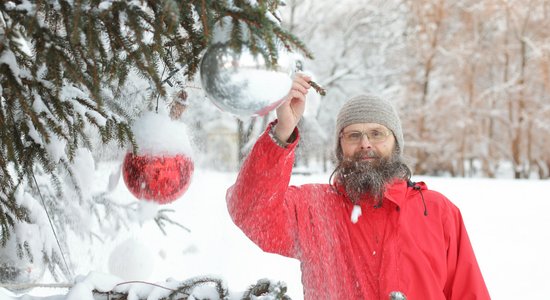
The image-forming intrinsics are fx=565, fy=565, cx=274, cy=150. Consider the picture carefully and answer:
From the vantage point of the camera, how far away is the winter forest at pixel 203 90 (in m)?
1.10

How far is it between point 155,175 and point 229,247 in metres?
4.94

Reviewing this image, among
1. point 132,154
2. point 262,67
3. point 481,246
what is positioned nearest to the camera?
point 262,67

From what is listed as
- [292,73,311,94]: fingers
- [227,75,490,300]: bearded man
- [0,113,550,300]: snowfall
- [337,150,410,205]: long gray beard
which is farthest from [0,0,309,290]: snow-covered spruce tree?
[337,150,410,205]: long gray beard

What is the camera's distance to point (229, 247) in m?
6.41

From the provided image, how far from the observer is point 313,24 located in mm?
16156

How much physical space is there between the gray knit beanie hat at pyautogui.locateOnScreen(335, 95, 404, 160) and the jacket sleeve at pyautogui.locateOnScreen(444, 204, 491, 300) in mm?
407

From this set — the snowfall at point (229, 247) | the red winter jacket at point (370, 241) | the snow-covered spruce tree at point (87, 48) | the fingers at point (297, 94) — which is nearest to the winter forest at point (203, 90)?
the snow-covered spruce tree at point (87, 48)

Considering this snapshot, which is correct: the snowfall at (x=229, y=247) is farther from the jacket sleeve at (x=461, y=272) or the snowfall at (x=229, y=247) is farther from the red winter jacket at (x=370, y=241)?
the jacket sleeve at (x=461, y=272)

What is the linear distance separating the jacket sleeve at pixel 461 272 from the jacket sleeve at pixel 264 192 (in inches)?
24.6

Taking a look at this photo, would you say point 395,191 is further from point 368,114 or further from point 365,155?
point 368,114

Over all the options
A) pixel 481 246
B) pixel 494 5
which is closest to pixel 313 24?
pixel 494 5

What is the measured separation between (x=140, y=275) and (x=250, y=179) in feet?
2.07

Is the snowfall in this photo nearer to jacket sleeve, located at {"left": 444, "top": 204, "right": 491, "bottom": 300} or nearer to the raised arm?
the raised arm

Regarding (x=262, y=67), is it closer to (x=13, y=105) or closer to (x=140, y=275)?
(x=13, y=105)
